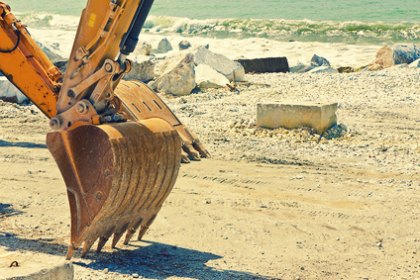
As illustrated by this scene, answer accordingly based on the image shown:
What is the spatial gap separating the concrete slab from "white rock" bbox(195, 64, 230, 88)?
12.2 metres

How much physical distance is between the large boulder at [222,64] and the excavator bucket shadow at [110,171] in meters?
11.4

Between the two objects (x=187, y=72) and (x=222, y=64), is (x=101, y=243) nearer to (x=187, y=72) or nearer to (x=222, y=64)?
(x=187, y=72)

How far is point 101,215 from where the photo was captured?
750 centimetres

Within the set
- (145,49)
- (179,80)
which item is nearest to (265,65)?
(145,49)

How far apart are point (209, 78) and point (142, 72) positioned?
1261 millimetres

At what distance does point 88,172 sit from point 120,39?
3.65 feet

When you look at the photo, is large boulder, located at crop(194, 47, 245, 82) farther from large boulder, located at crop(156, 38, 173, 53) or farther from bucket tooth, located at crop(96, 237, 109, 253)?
bucket tooth, located at crop(96, 237, 109, 253)

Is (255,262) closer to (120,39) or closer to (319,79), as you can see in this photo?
(120,39)

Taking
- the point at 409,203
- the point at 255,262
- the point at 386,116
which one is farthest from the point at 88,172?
the point at 386,116

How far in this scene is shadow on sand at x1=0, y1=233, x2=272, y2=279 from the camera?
7441 millimetres

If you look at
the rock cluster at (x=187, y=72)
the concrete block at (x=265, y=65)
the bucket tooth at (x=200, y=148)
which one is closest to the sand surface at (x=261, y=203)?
the bucket tooth at (x=200, y=148)

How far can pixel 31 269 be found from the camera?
5.73 m

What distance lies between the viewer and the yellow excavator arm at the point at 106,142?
7.45 m

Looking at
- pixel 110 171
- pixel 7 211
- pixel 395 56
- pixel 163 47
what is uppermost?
pixel 110 171
